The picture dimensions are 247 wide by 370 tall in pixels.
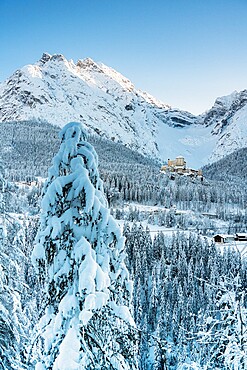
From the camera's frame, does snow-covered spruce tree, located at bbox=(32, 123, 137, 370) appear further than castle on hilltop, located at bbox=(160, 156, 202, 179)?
No

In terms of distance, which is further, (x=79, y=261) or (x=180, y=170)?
(x=180, y=170)

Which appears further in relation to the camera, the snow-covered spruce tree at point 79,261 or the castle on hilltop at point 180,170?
the castle on hilltop at point 180,170

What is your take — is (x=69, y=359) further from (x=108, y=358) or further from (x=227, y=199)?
(x=227, y=199)

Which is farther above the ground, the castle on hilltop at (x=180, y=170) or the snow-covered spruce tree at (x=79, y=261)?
the castle on hilltop at (x=180, y=170)

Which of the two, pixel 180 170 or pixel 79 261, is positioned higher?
pixel 180 170

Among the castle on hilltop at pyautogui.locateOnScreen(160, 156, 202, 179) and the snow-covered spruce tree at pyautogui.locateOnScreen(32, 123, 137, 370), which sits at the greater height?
the castle on hilltop at pyautogui.locateOnScreen(160, 156, 202, 179)

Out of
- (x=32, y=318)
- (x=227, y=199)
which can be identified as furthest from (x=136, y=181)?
(x=32, y=318)

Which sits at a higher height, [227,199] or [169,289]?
[227,199]

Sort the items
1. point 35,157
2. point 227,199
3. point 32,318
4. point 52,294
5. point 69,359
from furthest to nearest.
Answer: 1. point 35,157
2. point 227,199
3. point 32,318
4. point 52,294
5. point 69,359
